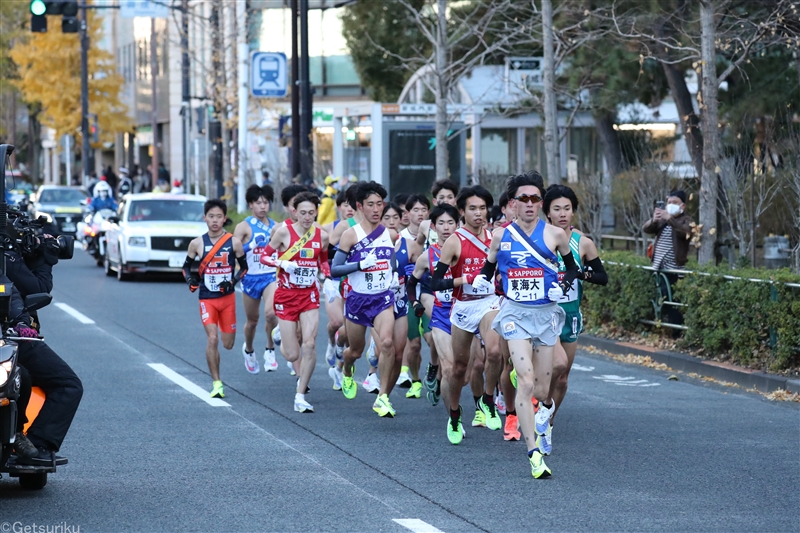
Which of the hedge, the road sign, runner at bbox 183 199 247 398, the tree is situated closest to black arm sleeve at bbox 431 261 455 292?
runner at bbox 183 199 247 398

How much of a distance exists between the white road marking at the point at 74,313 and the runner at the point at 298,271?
7.11 m

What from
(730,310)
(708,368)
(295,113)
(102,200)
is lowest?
(708,368)

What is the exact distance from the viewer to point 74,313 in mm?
18812

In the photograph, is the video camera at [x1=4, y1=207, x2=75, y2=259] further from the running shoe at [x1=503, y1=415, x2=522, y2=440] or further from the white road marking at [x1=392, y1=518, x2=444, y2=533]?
the running shoe at [x1=503, y1=415, x2=522, y2=440]

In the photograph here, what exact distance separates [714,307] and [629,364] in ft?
4.31

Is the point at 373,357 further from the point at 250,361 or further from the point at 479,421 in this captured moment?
the point at 479,421

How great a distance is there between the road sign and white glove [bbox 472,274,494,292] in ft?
65.9

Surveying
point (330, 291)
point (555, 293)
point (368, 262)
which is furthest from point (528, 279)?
point (330, 291)

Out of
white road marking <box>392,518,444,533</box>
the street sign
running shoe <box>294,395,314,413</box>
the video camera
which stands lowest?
running shoe <box>294,395,314,413</box>

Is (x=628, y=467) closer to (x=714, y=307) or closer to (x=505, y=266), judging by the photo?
(x=505, y=266)

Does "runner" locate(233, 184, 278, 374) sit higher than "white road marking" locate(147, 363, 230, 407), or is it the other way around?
"runner" locate(233, 184, 278, 374)

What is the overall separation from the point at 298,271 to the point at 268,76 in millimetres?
18515

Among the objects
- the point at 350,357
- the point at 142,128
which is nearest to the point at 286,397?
the point at 350,357

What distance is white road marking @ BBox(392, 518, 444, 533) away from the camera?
668 centimetres
